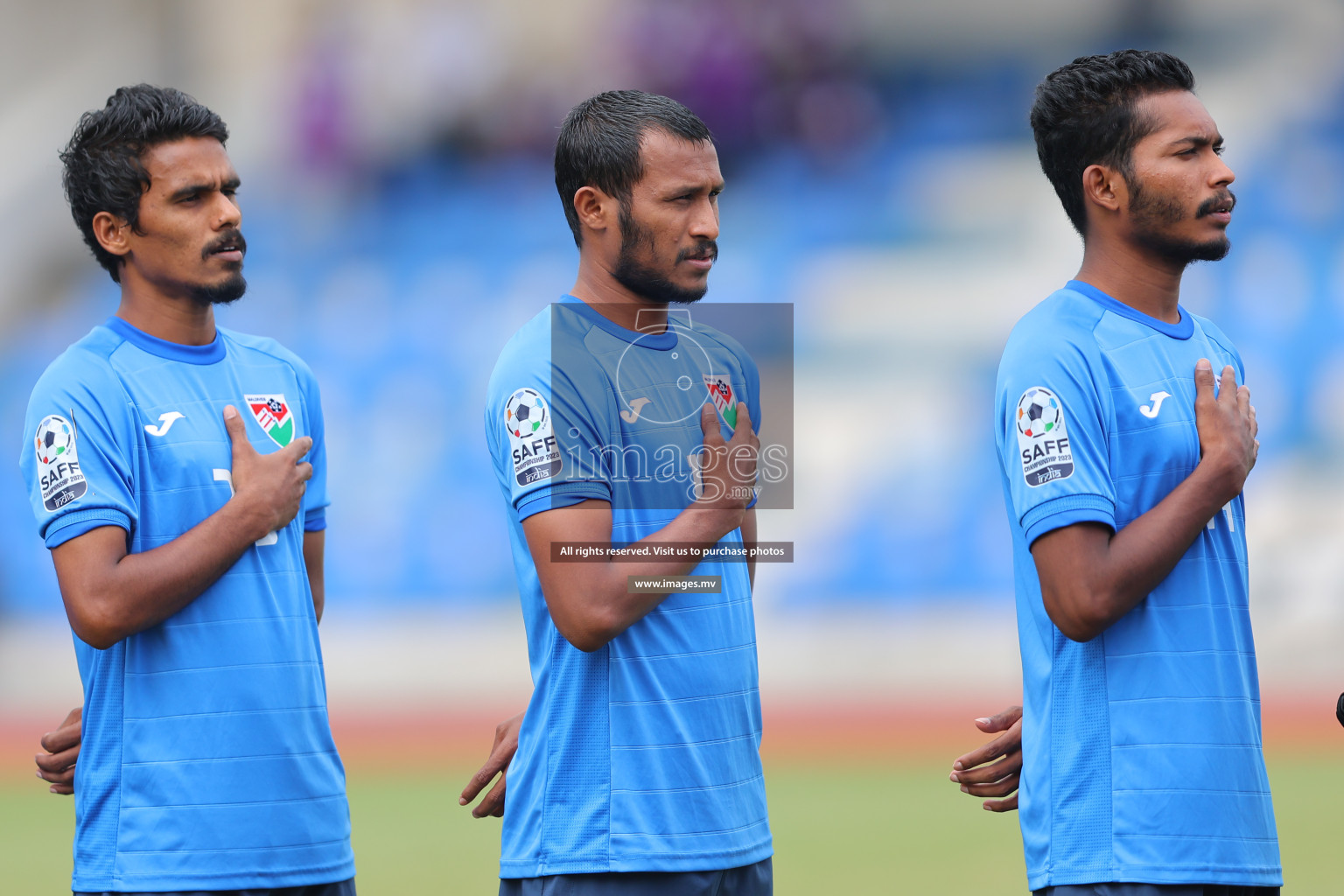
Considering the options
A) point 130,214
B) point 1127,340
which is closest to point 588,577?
point 1127,340

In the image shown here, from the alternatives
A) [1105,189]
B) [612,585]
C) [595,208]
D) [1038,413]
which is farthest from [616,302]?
[1105,189]

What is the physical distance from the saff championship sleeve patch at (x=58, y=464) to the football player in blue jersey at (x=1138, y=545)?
1.68m

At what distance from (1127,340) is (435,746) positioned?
7528mm

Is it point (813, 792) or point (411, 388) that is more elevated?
point (411, 388)

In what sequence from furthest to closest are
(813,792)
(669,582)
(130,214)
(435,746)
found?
(435,746) → (813,792) → (130,214) → (669,582)

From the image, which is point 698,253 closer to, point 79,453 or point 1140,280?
point 1140,280

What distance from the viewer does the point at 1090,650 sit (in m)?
2.44

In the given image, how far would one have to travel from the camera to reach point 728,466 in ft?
8.38

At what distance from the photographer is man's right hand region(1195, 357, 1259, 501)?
2391 millimetres

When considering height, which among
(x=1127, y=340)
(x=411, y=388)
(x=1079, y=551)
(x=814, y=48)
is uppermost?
(x=814, y=48)

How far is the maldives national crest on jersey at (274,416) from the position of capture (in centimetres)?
297

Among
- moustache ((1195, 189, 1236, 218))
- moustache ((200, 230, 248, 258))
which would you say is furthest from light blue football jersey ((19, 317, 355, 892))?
moustache ((1195, 189, 1236, 218))

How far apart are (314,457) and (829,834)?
416 cm

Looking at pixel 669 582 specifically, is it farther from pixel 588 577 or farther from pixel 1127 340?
pixel 1127 340
